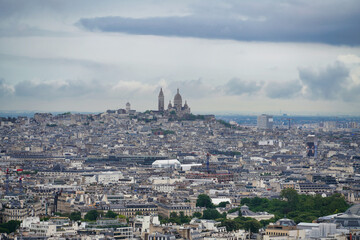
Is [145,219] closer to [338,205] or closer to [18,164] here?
[338,205]

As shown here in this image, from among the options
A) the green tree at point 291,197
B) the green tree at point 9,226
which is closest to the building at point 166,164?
the green tree at point 291,197

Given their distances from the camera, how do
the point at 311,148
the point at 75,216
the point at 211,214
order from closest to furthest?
the point at 75,216 → the point at 211,214 → the point at 311,148

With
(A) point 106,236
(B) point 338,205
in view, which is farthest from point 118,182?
(A) point 106,236

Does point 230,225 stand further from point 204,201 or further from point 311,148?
point 311,148

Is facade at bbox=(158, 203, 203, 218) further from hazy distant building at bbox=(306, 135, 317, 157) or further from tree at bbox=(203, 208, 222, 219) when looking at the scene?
hazy distant building at bbox=(306, 135, 317, 157)

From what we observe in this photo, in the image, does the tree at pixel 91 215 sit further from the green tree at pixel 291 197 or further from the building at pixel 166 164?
the building at pixel 166 164

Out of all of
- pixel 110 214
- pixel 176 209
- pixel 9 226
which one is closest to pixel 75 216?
pixel 110 214
